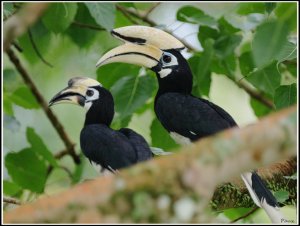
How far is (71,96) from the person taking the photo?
236cm

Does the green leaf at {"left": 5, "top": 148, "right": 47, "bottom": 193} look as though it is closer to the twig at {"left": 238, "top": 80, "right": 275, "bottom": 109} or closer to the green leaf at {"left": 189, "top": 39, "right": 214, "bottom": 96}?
the green leaf at {"left": 189, "top": 39, "right": 214, "bottom": 96}

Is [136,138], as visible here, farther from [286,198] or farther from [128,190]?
[128,190]

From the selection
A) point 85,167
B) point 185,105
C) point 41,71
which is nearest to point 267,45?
point 185,105

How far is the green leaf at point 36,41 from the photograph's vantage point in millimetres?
3260

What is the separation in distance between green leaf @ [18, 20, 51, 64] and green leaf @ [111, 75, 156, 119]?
516mm

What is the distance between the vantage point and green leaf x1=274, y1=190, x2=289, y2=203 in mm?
2223

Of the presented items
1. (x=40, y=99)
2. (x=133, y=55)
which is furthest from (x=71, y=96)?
(x=40, y=99)

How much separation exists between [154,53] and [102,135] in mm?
386

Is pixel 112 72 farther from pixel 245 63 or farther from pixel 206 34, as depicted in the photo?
pixel 245 63

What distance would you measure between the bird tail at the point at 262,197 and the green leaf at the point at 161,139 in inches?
31.3

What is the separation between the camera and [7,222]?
1.42 meters

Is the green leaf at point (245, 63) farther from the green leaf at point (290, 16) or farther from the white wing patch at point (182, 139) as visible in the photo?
the white wing patch at point (182, 139)

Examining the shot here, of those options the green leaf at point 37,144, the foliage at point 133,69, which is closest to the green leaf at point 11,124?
the foliage at point 133,69

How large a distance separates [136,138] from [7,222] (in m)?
0.77
